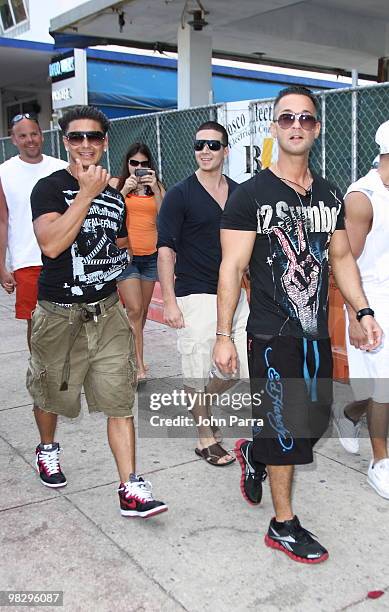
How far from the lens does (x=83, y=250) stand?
339cm


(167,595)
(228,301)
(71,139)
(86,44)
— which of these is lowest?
(167,595)

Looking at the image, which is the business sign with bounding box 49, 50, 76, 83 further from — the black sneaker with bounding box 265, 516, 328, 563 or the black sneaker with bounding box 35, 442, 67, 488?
the black sneaker with bounding box 265, 516, 328, 563

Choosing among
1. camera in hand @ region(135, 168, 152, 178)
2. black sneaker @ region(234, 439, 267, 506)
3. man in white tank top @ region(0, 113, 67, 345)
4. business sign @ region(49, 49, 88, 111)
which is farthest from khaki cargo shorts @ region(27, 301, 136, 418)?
business sign @ region(49, 49, 88, 111)

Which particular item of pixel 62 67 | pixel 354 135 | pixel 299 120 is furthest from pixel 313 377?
pixel 62 67

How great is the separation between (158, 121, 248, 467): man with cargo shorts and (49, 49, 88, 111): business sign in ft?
34.3

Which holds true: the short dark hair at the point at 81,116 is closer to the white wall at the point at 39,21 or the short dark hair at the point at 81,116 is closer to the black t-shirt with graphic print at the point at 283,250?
the black t-shirt with graphic print at the point at 283,250

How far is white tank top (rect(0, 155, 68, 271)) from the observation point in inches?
197

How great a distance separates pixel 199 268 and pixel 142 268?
1.64 metres

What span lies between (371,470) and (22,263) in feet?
9.45

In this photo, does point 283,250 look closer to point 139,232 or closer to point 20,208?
point 20,208

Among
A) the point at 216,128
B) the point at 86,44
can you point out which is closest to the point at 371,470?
the point at 216,128

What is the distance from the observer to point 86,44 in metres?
15.0

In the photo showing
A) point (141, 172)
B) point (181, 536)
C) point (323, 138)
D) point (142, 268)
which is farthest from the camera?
point (323, 138)

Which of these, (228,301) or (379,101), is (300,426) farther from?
(379,101)
